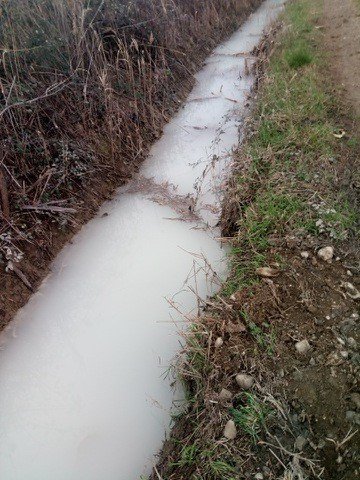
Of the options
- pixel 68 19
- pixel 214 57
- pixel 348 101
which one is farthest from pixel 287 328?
pixel 214 57

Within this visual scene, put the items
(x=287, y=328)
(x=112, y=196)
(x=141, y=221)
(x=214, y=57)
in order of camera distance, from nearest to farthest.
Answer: (x=287, y=328) < (x=141, y=221) < (x=112, y=196) < (x=214, y=57)

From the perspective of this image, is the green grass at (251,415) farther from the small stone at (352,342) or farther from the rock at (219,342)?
the small stone at (352,342)

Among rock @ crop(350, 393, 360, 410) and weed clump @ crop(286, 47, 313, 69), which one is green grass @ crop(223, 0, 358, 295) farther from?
rock @ crop(350, 393, 360, 410)

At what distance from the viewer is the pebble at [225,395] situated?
74.1 inches

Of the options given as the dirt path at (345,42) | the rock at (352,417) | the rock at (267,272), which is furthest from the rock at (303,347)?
the dirt path at (345,42)

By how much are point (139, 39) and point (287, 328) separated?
13.1ft

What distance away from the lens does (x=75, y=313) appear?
2.69 meters

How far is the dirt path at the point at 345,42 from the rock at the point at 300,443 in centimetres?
294

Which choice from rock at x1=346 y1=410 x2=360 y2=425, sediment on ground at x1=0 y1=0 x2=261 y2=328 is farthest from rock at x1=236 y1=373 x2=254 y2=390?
sediment on ground at x1=0 y1=0 x2=261 y2=328

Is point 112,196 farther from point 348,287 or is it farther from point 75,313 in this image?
point 348,287

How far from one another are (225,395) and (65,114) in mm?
2798

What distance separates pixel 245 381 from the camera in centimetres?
190

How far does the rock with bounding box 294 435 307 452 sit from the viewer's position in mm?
1620

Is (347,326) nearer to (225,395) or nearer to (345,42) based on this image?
(225,395)
